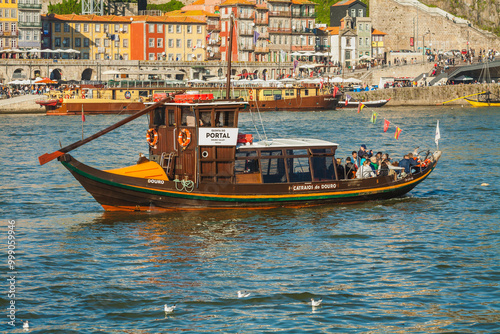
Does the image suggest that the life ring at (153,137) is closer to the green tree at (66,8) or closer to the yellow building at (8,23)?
the yellow building at (8,23)

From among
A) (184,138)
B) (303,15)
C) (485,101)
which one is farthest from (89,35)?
(184,138)

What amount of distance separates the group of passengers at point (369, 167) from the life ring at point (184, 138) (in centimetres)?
569

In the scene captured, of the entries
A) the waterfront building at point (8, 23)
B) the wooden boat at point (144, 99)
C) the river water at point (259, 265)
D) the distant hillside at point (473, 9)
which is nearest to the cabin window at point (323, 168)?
the river water at point (259, 265)

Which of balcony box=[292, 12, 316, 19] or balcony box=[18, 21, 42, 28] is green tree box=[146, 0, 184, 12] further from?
balcony box=[18, 21, 42, 28]

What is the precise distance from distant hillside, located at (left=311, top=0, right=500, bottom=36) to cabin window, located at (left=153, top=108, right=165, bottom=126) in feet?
399

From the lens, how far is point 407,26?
137250mm

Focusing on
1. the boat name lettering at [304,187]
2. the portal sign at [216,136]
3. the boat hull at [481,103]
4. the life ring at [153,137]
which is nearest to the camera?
the portal sign at [216,136]

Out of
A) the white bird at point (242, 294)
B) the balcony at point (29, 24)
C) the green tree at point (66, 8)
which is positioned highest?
the green tree at point (66, 8)

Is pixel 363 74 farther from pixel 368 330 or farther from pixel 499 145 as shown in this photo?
pixel 368 330

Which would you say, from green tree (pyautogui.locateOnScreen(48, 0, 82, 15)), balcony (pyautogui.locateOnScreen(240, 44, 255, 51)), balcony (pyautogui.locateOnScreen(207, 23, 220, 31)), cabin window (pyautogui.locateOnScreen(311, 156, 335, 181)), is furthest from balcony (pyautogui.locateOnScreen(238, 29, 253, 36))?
cabin window (pyautogui.locateOnScreen(311, 156, 335, 181))

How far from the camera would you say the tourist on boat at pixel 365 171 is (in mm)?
28094

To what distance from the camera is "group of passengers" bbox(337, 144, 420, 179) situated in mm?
28172

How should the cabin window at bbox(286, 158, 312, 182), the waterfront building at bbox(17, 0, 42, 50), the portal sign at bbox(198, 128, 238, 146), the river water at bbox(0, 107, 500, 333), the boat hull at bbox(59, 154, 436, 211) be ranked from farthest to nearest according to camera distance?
1. the waterfront building at bbox(17, 0, 42, 50)
2. the cabin window at bbox(286, 158, 312, 182)
3. the portal sign at bbox(198, 128, 238, 146)
4. the boat hull at bbox(59, 154, 436, 211)
5. the river water at bbox(0, 107, 500, 333)

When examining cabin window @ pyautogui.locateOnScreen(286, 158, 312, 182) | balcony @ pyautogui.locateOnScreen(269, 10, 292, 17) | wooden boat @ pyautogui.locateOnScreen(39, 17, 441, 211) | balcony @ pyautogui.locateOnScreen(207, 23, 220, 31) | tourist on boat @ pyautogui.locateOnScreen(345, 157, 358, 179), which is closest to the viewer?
wooden boat @ pyautogui.locateOnScreen(39, 17, 441, 211)
